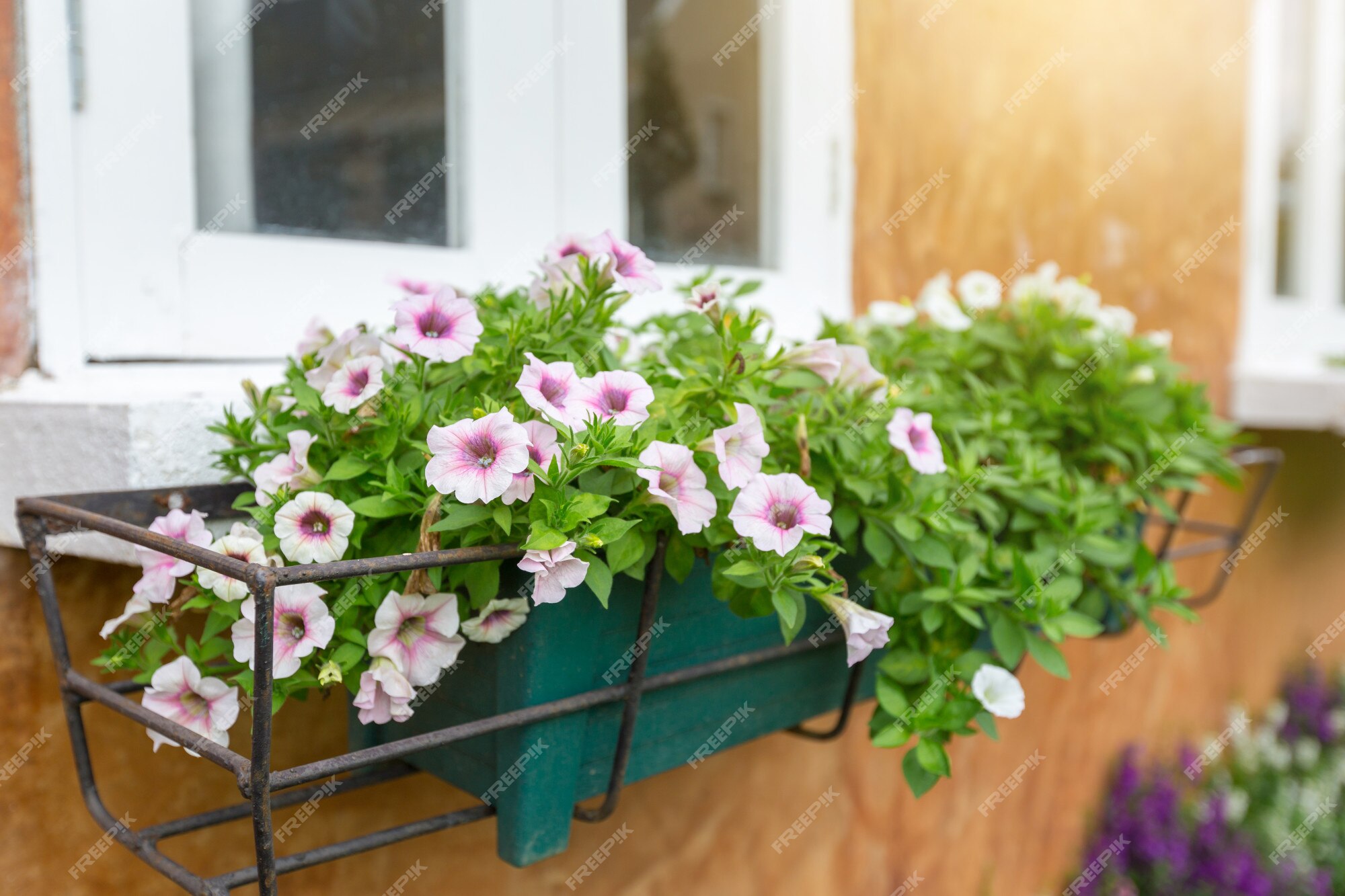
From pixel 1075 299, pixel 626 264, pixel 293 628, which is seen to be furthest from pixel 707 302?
pixel 1075 299

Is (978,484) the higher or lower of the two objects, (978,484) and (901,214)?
the lower

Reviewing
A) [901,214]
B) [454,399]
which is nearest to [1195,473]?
[901,214]

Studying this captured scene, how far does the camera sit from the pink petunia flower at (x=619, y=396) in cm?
66

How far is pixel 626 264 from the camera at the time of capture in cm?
76

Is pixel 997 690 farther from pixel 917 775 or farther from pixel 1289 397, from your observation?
pixel 1289 397

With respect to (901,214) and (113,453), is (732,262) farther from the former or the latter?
(113,453)

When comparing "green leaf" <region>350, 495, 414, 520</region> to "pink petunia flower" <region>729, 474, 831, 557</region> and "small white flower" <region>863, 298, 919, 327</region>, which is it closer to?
"pink petunia flower" <region>729, 474, 831, 557</region>

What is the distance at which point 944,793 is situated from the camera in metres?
1.84

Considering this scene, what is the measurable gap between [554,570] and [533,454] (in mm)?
79

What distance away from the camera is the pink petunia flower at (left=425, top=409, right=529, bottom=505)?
23.7 inches

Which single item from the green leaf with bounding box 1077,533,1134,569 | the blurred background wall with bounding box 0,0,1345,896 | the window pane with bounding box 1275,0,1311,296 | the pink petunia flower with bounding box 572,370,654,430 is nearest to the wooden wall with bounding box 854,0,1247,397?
the blurred background wall with bounding box 0,0,1345,896

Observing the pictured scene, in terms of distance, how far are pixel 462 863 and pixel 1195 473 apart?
3.33 ft

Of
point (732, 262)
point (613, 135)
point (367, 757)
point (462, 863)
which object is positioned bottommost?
point (462, 863)

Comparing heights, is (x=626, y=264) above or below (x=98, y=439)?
above
